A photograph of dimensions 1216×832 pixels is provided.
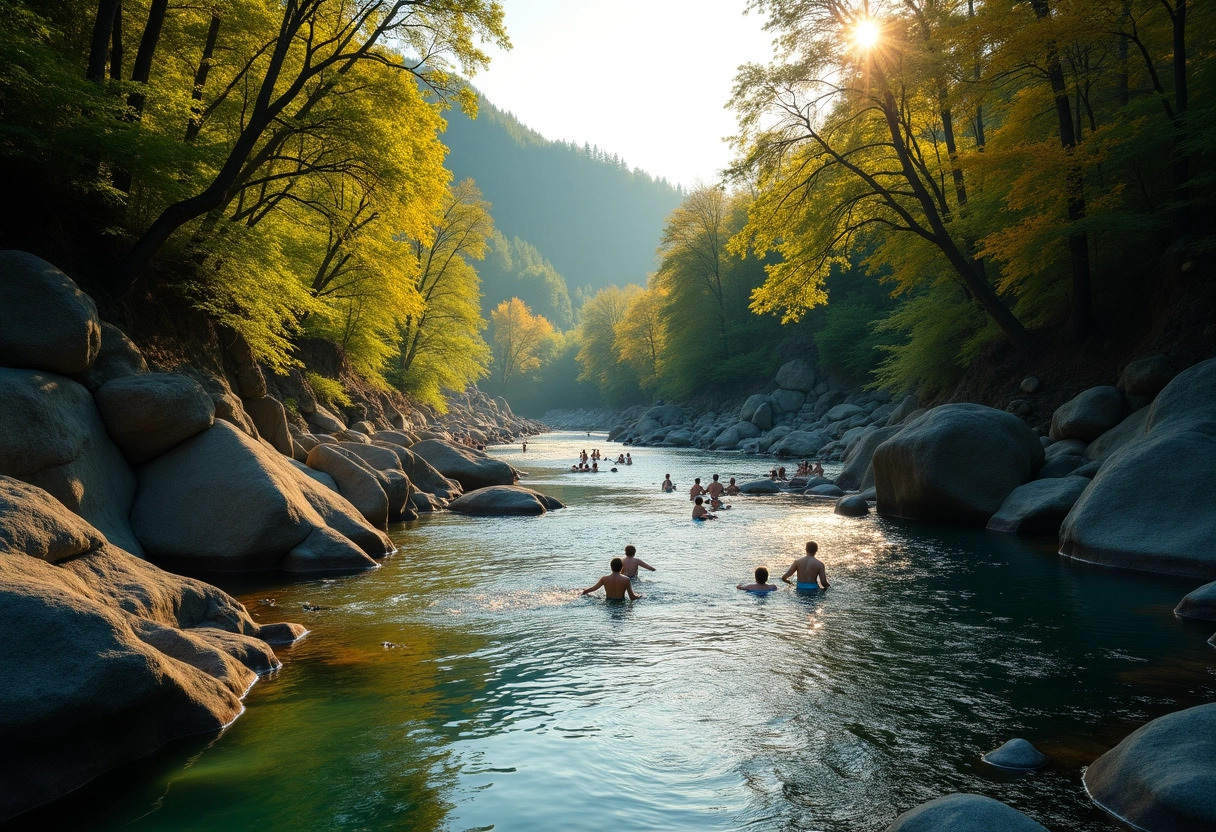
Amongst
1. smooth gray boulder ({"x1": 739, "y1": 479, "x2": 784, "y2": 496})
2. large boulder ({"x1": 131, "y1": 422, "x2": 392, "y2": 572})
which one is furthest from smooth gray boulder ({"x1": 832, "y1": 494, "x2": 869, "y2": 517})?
large boulder ({"x1": 131, "y1": 422, "x2": 392, "y2": 572})

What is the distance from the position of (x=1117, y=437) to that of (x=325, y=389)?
22.5 m

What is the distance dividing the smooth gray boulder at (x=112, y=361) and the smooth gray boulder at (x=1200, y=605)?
14921 mm

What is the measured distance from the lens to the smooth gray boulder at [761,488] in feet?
82.7

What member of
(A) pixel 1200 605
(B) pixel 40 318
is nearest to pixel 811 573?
(A) pixel 1200 605

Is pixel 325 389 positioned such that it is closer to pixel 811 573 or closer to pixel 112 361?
pixel 112 361

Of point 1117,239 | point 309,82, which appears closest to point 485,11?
point 309,82

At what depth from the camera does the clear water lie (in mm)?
5215

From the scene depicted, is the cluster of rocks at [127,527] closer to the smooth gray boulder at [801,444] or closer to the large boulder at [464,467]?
the large boulder at [464,467]

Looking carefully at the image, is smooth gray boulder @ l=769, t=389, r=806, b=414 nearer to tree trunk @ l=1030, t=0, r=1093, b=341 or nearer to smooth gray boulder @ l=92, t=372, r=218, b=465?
tree trunk @ l=1030, t=0, r=1093, b=341

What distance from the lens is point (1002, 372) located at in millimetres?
22406

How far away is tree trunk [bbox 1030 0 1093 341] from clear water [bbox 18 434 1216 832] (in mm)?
9761

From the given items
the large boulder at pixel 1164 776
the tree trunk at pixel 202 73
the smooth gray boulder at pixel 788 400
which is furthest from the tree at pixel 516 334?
the large boulder at pixel 1164 776

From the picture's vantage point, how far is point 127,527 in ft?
36.0

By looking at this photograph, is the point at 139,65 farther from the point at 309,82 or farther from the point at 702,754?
the point at 702,754
